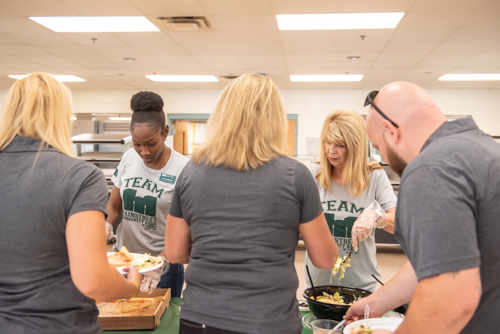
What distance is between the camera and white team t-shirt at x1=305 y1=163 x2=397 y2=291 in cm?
197

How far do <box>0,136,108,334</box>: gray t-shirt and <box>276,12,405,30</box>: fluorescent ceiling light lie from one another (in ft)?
12.3

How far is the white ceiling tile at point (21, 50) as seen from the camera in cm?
570

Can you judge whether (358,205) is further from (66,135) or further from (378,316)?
(66,135)

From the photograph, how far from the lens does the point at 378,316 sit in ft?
4.46

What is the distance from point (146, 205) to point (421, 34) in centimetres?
421

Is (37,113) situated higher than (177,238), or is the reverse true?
(37,113)

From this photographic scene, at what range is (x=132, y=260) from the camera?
1.70 meters

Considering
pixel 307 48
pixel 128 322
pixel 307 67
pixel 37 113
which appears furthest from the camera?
pixel 307 67

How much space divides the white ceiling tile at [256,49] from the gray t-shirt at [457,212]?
4.85 metres

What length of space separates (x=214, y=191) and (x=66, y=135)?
0.46 m

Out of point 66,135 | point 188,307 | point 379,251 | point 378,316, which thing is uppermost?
point 66,135

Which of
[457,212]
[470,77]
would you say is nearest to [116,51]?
[457,212]

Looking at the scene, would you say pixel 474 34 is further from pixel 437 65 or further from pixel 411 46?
pixel 437 65

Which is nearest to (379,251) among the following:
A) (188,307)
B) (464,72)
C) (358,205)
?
(464,72)
